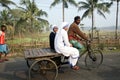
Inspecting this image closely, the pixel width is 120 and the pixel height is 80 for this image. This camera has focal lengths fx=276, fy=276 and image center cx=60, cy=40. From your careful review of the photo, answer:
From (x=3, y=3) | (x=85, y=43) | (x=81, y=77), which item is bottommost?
(x=81, y=77)

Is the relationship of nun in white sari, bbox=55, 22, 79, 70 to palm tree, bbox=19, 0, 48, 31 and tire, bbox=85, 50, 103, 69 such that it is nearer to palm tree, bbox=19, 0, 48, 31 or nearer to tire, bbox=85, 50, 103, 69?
tire, bbox=85, 50, 103, 69

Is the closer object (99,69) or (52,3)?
(99,69)

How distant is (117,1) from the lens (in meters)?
44.1

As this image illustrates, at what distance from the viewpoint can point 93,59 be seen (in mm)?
10266

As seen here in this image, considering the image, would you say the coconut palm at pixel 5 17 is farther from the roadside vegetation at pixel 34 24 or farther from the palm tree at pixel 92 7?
the palm tree at pixel 92 7

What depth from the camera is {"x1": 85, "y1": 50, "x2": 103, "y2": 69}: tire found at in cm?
1026

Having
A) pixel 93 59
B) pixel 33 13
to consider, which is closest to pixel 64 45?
pixel 93 59

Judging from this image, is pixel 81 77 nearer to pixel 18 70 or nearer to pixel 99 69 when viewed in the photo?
pixel 99 69

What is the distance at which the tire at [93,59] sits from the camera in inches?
404

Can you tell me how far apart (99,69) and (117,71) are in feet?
2.35

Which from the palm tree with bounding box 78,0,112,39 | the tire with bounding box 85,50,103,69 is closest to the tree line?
the palm tree with bounding box 78,0,112,39

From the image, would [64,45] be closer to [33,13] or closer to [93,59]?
[93,59]

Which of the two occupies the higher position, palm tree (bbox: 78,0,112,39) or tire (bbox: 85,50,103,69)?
palm tree (bbox: 78,0,112,39)

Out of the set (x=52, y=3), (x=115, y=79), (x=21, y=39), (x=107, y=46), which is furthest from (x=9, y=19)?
(x=115, y=79)
